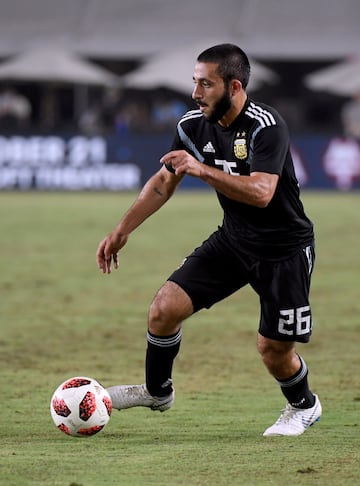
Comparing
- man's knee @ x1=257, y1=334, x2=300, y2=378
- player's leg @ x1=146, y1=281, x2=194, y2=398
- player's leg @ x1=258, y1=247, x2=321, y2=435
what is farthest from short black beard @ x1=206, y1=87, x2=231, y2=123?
man's knee @ x1=257, y1=334, x2=300, y2=378

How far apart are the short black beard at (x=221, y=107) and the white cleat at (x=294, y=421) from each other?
194 cm

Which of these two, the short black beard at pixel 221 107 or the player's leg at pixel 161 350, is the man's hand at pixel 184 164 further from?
the player's leg at pixel 161 350

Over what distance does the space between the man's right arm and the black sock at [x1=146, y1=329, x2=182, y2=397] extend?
583 mm

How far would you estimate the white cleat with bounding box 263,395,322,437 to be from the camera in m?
7.79

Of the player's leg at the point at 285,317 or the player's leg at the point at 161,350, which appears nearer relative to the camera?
the player's leg at the point at 285,317

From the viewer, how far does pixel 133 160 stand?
31.5 m

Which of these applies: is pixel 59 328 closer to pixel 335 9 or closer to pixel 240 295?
pixel 240 295

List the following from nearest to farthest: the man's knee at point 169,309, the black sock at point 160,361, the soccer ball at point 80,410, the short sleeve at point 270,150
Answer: the short sleeve at point 270,150 < the soccer ball at point 80,410 < the man's knee at point 169,309 < the black sock at point 160,361

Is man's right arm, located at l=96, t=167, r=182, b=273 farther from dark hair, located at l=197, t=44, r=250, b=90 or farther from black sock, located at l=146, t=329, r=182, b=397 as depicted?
dark hair, located at l=197, t=44, r=250, b=90

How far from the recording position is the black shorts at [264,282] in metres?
7.63

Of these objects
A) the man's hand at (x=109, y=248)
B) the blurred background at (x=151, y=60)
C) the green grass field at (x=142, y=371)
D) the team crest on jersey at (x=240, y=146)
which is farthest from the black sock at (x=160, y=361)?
the blurred background at (x=151, y=60)

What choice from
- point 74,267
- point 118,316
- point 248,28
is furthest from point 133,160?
point 118,316

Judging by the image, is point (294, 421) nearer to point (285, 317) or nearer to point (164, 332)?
point (285, 317)

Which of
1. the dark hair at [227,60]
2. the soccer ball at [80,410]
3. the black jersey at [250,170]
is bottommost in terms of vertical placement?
the soccer ball at [80,410]
